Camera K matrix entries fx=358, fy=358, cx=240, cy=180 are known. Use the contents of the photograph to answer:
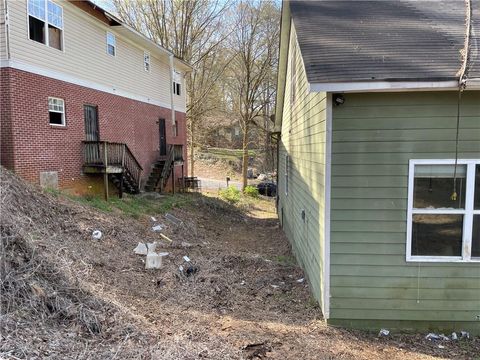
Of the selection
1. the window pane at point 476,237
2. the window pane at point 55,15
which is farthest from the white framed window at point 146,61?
the window pane at point 476,237

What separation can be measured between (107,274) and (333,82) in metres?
4.84

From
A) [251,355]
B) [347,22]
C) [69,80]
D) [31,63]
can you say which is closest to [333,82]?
[347,22]

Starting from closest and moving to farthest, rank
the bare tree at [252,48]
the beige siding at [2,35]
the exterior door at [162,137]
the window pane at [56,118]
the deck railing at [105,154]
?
the beige siding at [2,35], the window pane at [56,118], the deck railing at [105,154], the exterior door at [162,137], the bare tree at [252,48]

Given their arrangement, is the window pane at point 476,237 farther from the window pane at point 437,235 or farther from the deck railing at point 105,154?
the deck railing at point 105,154

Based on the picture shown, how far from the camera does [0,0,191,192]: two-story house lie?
10.0 meters

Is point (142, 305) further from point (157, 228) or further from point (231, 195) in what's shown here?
point (231, 195)

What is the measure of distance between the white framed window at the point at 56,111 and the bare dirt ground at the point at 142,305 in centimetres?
363

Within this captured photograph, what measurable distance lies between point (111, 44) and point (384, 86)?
13.2m

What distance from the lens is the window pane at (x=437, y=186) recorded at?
16.2 ft

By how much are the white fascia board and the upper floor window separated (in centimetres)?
977

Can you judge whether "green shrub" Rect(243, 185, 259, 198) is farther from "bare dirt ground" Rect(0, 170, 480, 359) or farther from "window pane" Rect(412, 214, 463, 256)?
"window pane" Rect(412, 214, 463, 256)

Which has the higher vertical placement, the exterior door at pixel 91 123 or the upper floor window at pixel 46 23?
the upper floor window at pixel 46 23

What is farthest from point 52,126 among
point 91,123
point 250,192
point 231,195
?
point 250,192

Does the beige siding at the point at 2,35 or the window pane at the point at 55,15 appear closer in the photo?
the beige siding at the point at 2,35
